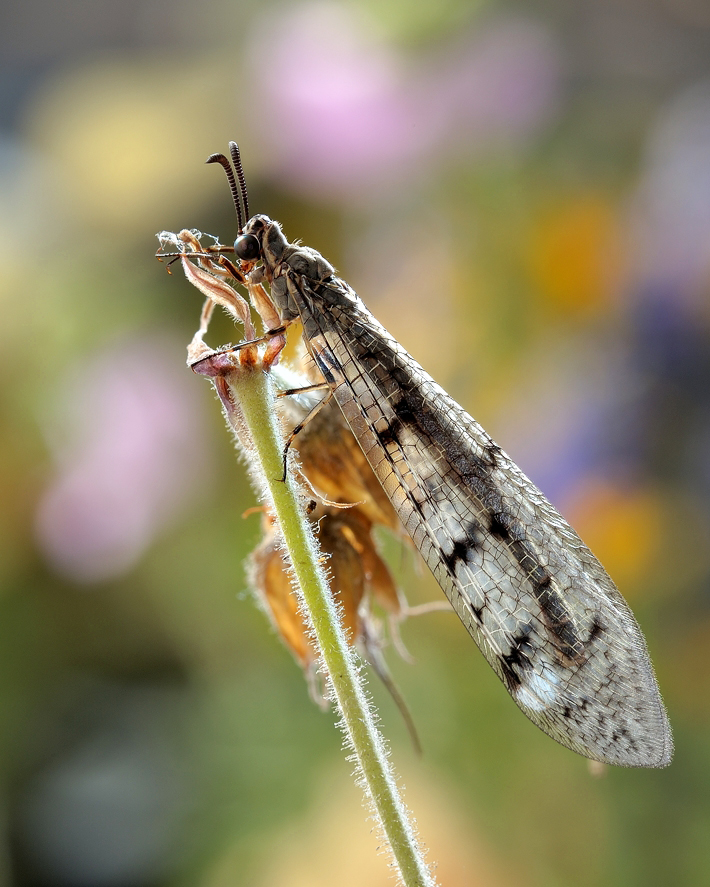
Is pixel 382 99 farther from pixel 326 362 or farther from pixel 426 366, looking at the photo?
pixel 326 362

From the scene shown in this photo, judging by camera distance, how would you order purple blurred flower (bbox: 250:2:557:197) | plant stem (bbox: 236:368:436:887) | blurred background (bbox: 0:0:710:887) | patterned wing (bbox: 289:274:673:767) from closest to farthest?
1. plant stem (bbox: 236:368:436:887)
2. patterned wing (bbox: 289:274:673:767)
3. blurred background (bbox: 0:0:710:887)
4. purple blurred flower (bbox: 250:2:557:197)

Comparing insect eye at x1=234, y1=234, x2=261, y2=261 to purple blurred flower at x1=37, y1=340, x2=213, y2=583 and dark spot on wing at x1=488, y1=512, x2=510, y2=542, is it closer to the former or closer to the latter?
dark spot on wing at x1=488, y1=512, x2=510, y2=542

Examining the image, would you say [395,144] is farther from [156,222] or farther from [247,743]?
[247,743]

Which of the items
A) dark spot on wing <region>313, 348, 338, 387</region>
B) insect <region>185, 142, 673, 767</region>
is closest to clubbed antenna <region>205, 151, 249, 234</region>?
insect <region>185, 142, 673, 767</region>

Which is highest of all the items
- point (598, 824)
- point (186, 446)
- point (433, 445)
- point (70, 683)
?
point (186, 446)

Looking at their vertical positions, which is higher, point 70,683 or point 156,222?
point 156,222

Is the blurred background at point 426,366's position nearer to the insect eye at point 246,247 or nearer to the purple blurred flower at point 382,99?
the purple blurred flower at point 382,99

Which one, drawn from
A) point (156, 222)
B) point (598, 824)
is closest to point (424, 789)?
point (598, 824)
